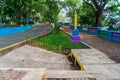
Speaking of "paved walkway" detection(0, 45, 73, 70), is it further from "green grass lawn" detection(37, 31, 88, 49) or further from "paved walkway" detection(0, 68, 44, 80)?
"paved walkway" detection(0, 68, 44, 80)

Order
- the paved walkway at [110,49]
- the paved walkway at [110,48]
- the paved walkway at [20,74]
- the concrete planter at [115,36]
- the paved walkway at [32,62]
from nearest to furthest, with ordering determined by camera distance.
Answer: the paved walkway at [20,74] → the paved walkway at [110,49] → the paved walkway at [110,48] → the paved walkway at [32,62] → the concrete planter at [115,36]

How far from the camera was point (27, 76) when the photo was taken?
6934 mm

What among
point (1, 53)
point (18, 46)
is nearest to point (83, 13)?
point (18, 46)

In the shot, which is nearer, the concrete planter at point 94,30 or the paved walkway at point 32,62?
the paved walkway at point 32,62

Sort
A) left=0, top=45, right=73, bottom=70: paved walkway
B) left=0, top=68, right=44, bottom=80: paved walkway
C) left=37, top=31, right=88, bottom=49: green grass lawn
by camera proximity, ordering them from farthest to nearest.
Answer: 1. left=37, top=31, right=88, bottom=49: green grass lawn
2. left=0, top=45, right=73, bottom=70: paved walkway
3. left=0, top=68, right=44, bottom=80: paved walkway

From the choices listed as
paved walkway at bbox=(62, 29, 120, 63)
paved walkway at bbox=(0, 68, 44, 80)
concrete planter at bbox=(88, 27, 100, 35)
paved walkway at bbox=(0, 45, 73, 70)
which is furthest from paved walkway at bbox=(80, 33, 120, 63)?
concrete planter at bbox=(88, 27, 100, 35)

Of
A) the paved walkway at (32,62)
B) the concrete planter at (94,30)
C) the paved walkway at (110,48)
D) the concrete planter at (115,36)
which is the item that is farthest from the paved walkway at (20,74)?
the concrete planter at (94,30)

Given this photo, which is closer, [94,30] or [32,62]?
A: [32,62]

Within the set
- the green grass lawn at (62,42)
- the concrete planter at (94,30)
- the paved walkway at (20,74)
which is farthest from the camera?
the concrete planter at (94,30)

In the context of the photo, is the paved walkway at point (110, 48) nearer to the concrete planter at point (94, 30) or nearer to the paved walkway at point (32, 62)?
the paved walkway at point (32, 62)

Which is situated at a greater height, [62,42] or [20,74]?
[20,74]

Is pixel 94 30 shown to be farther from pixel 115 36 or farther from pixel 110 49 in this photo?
pixel 110 49

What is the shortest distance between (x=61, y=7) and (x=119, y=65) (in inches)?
2165

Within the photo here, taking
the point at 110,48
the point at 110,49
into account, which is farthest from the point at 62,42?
the point at 110,49
